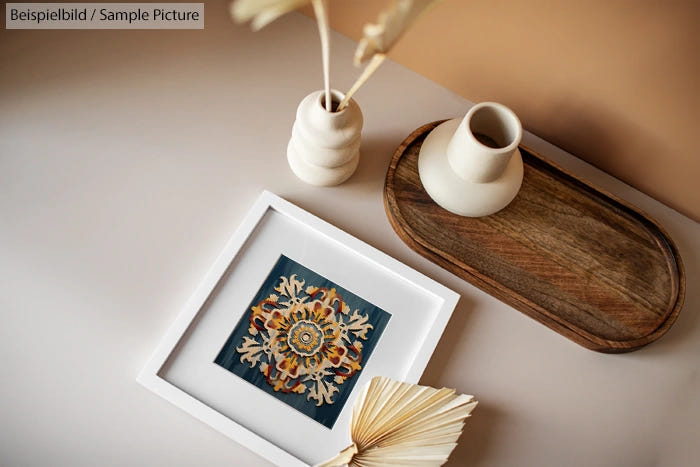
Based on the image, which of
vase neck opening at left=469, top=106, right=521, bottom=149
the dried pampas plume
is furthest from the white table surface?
the dried pampas plume

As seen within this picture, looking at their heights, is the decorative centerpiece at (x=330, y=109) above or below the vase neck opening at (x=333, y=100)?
below

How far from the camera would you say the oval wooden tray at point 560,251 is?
785 millimetres

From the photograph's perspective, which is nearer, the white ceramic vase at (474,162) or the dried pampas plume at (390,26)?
the dried pampas plume at (390,26)

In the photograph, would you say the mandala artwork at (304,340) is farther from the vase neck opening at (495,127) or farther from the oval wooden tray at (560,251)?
the vase neck opening at (495,127)

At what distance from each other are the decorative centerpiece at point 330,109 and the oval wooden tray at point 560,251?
10 cm

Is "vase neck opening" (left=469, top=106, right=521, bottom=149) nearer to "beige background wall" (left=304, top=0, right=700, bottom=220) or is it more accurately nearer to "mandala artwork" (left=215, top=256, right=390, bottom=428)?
"beige background wall" (left=304, top=0, right=700, bottom=220)

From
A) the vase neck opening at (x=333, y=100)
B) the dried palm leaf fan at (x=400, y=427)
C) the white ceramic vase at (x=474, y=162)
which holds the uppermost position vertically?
the white ceramic vase at (x=474, y=162)

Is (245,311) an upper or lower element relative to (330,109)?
lower

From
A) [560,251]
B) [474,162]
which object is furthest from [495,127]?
[560,251]

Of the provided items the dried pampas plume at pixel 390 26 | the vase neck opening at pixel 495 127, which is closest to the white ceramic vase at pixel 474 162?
the vase neck opening at pixel 495 127

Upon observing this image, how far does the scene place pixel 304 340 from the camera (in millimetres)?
766

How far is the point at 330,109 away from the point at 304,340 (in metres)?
0.30

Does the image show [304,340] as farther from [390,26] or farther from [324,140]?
[390,26]

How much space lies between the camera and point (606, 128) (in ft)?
2.70
